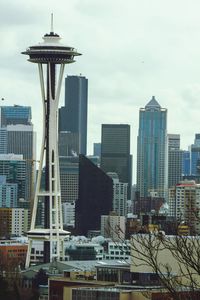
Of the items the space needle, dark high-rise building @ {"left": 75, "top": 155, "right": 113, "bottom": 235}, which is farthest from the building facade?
the space needle

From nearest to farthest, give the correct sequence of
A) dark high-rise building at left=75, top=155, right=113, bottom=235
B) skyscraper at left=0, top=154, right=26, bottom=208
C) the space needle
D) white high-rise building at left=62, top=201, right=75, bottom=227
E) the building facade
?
the space needle → dark high-rise building at left=75, top=155, right=113, bottom=235 → white high-rise building at left=62, top=201, right=75, bottom=227 → the building facade → skyscraper at left=0, top=154, right=26, bottom=208

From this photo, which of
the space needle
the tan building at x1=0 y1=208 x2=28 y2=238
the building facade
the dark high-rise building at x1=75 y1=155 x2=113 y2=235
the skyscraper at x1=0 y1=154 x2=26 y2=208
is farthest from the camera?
the skyscraper at x1=0 y1=154 x2=26 y2=208

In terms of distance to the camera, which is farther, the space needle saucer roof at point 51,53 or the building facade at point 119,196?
the building facade at point 119,196

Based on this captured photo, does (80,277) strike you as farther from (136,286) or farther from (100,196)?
(100,196)

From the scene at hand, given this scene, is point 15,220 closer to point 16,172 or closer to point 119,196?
point 119,196

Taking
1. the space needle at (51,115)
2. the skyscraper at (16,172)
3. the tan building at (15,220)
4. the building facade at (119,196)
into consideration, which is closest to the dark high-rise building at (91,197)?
the building facade at (119,196)

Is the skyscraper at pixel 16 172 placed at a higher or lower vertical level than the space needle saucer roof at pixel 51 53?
lower

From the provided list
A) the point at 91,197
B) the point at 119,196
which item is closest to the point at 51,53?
the point at 91,197

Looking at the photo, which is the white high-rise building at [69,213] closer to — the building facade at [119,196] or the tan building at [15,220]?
the building facade at [119,196]

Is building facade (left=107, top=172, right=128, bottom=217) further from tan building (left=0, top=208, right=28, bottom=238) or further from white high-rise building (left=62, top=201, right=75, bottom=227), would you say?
tan building (left=0, top=208, right=28, bottom=238)
